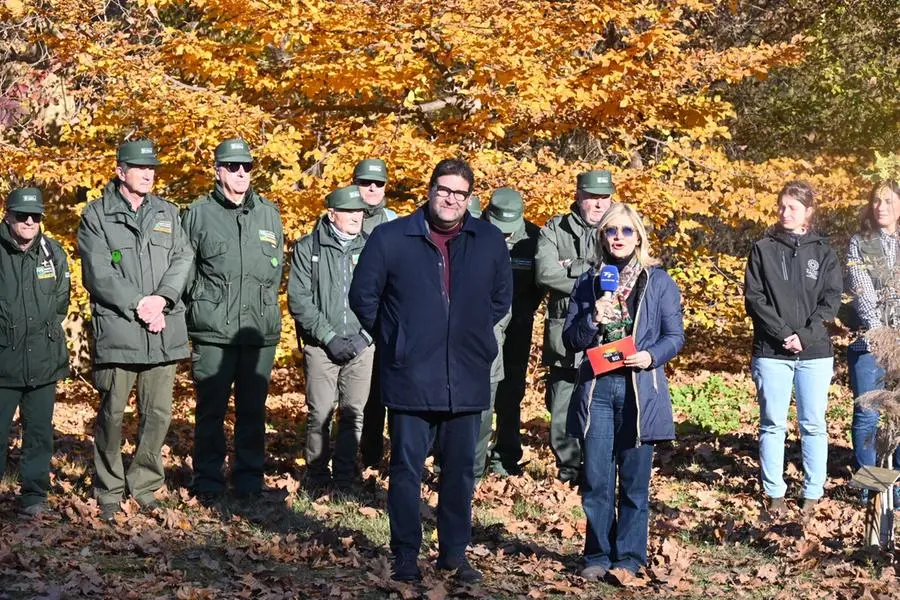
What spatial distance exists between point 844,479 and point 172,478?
487 cm

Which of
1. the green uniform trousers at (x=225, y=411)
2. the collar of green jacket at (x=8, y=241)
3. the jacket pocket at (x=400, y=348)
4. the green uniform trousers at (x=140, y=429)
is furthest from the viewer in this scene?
the green uniform trousers at (x=225, y=411)

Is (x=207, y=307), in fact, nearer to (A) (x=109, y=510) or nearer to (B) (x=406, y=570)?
(A) (x=109, y=510)

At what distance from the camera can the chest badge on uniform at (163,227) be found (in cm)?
728

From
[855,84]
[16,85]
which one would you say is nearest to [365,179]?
[16,85]

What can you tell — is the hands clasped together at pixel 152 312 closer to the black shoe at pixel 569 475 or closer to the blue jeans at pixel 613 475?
the blue jeans at pixel 613 475

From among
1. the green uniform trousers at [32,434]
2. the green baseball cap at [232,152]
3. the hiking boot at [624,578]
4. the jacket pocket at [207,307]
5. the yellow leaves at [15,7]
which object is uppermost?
the yellow leaves at [15,7]

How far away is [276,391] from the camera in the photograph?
16.0 metres

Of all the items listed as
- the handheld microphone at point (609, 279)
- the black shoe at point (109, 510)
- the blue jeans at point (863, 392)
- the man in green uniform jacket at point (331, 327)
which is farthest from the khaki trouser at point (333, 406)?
the blue jeans at point (863, 392)

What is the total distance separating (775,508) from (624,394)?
2.35 m

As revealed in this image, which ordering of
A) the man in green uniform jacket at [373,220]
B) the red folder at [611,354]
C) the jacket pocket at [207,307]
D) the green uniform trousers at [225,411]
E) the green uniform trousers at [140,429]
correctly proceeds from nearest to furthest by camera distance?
1. the red folder at [611,354]
2. the green uniform trousers at [140,429]
3. the jacket pocket at [207,307]
4. the green uniform trousers at [225,411]
5. the man in green uniform jacket at [373,220]

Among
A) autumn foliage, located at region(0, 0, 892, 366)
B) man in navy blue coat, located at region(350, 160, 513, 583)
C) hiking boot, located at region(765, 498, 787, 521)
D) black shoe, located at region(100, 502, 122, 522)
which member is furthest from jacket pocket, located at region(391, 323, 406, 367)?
autumn foliage, located at region(0, 0, 892, 366)

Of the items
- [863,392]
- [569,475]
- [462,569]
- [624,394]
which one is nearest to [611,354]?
[624,394]

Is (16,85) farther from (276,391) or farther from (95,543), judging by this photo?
(95,543)

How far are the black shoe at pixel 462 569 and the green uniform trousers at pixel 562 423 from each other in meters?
2.66
